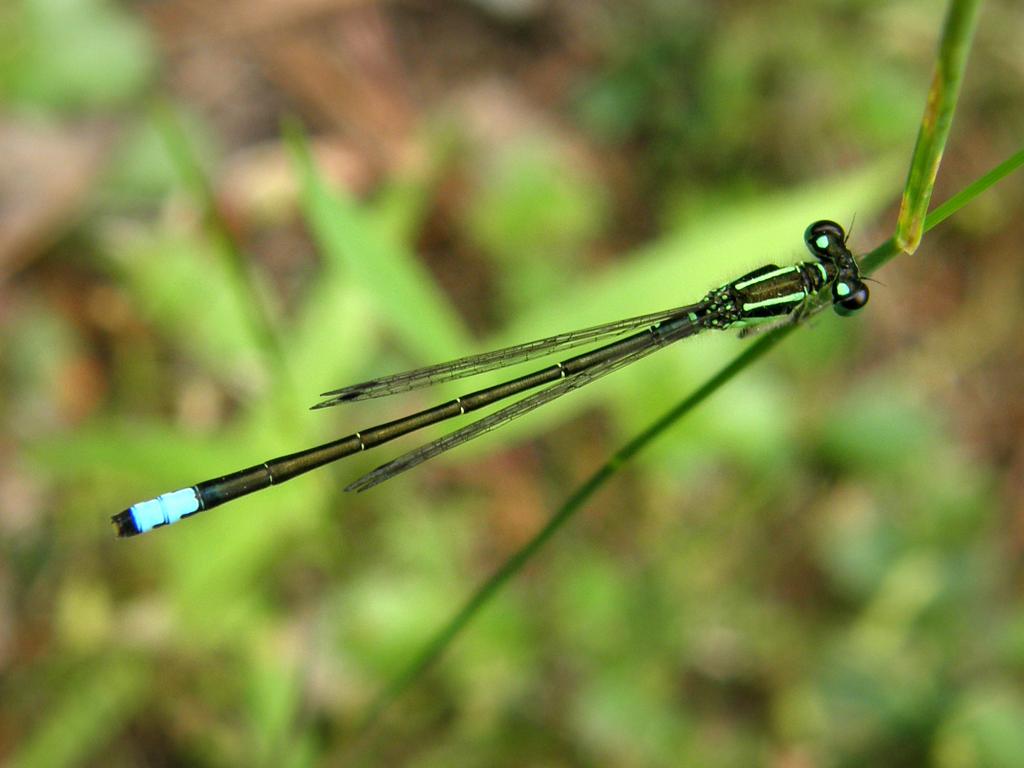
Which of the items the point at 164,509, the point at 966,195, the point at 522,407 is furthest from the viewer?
the point at 522,407

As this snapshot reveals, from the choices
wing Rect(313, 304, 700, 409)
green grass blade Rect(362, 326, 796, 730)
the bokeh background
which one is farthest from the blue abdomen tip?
the bokeh background

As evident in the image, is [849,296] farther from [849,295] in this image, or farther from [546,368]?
[546,368]

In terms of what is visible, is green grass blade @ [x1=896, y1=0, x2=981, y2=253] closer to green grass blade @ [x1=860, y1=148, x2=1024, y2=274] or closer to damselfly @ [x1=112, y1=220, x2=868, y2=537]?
green grass blade @ [x1=860, y1=148, x2=1024, y2=274]

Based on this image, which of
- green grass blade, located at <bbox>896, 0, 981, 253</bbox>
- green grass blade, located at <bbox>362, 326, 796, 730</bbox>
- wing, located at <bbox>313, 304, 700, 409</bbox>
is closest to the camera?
green grass blade, located at <bbox>896, 0, 981, 253</bbox>

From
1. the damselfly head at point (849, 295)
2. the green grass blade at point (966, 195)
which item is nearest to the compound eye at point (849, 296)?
the damselfly head at point (849, 295)

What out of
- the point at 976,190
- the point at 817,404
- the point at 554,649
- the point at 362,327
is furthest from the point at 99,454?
the point at 817,404

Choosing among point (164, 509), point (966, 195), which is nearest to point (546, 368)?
point (164, 509)

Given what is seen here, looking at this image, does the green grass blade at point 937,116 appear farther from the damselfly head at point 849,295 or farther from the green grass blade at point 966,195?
the damselfly head at point 849,295
